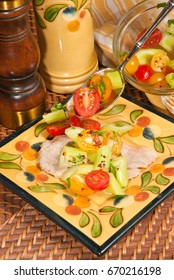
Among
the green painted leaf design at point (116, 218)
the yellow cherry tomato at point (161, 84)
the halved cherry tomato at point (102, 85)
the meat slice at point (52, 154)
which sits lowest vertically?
the meat slice at point (52, 154)

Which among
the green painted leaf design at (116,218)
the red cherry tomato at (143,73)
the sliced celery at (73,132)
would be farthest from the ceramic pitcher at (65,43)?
the green painted leaf design at (116,218)

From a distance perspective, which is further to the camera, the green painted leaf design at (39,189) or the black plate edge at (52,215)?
the green painted leaf design at (39,189)

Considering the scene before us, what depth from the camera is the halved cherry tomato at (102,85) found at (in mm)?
1406

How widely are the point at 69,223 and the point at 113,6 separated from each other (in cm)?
74

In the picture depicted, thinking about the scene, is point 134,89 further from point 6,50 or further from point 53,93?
point 6,50

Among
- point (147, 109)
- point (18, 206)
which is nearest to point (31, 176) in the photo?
point (18, 206)

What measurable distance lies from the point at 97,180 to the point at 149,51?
0.42 metres

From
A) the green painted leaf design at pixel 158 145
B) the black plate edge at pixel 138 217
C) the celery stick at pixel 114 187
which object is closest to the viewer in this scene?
the black plate edge at pixel 138 217

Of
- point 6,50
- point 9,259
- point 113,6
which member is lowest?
point 9,259

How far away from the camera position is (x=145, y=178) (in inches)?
49.9

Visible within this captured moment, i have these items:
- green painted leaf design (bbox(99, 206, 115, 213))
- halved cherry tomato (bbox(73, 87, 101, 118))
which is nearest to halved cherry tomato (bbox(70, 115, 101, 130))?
halved cherry tomato (bbox(73, 87, 101, 118))

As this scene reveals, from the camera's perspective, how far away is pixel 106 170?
1.26m

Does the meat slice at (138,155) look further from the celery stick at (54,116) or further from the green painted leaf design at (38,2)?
the green painted leaf design at (38,2)

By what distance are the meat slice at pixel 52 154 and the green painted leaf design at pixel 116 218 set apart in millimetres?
161
